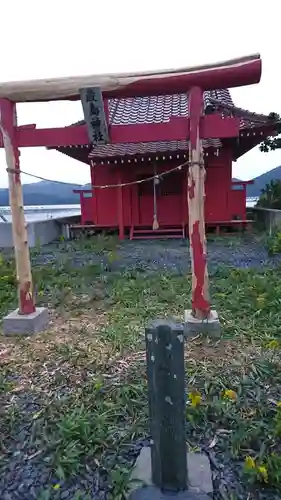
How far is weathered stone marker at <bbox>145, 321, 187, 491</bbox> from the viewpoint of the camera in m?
1.73

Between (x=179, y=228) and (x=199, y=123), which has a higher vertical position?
(x=199, y=123)

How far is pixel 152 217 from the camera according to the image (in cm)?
1085

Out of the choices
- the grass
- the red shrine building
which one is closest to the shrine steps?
the red shrine building

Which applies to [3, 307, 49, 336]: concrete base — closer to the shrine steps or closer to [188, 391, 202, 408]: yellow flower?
[188, 391, 202, 408]: yellow flower

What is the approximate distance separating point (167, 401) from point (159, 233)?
8.94 meters

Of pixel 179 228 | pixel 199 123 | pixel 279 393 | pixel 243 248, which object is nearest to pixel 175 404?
pixel 279 393

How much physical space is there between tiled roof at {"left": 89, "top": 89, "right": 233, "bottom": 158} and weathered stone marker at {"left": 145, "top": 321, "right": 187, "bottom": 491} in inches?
301

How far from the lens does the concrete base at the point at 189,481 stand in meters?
1.77

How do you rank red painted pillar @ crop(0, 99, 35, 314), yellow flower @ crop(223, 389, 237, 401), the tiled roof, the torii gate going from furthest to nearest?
the tiled roof → red painted pillar @ crop(0, 99, 35, 314) → the torii gate → yellow flower @ crop(223, 389, 237, 401)

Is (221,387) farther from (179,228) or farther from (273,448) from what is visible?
(179,228)

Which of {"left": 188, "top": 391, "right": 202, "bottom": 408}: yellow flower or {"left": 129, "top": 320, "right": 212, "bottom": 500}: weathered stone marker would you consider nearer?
{"left": 129, "top": 320, "right": 212, "bottom": 500}: weathered stone marker

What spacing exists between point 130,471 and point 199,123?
9.70 ft

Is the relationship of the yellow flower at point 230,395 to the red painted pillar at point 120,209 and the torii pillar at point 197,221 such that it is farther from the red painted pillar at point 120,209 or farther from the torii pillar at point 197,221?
the red painted pillar at point 120,209

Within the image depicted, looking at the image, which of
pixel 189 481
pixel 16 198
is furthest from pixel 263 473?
pixel 16 198
